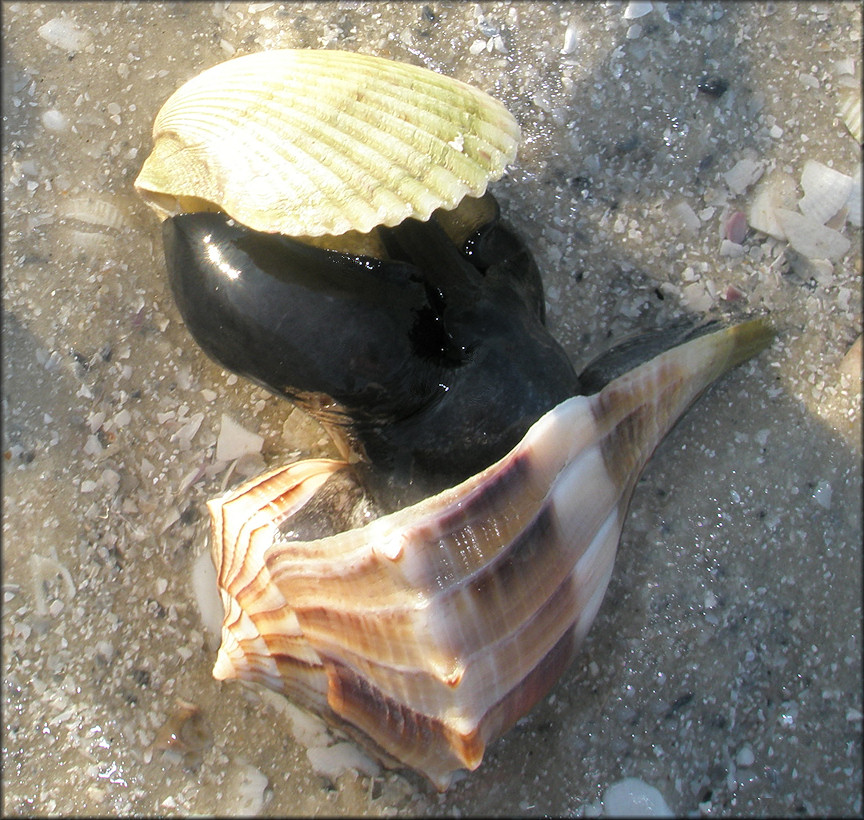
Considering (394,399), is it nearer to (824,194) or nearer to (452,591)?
(452,591)

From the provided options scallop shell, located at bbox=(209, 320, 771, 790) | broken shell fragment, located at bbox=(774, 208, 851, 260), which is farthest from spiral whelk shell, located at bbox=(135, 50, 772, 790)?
broken shell fragment, located at bbox=(774, 208, 851, 260)

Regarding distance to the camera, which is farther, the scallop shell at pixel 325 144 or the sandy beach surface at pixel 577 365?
the sandy beach surface at pixel 577 365

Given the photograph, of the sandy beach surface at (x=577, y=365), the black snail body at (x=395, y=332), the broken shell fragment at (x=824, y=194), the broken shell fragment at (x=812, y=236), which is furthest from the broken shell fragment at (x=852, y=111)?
the black snail body at (x=395, y=332)

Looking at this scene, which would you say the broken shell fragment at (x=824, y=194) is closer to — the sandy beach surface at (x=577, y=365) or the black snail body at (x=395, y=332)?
the sandy beach surface at (x=577, y=365)

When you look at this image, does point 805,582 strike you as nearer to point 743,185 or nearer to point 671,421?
point 671,421

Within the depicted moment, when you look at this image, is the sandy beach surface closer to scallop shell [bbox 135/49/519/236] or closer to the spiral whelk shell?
the spiral whelk shell

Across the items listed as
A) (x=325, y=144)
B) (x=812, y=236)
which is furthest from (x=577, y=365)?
(x=325, y=144)

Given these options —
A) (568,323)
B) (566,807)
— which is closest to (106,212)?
(568,323)
